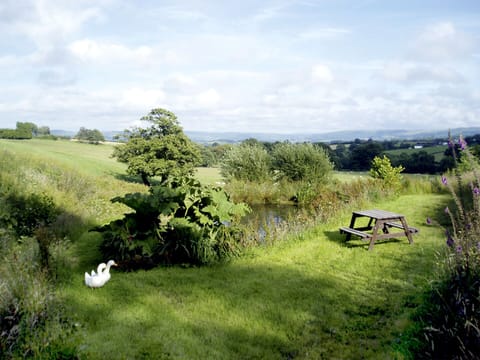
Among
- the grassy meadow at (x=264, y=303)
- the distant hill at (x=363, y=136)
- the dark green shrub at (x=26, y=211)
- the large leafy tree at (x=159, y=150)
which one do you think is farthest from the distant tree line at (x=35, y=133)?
the grassy meadow at (x=264, y=303)

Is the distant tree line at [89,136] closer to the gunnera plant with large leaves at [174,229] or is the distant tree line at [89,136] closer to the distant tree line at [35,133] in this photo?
the distant tree line at [35,133]

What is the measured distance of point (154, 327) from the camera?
434cm

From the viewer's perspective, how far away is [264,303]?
199 inches

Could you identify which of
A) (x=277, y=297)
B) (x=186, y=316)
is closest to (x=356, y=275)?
(x=277, y=297)

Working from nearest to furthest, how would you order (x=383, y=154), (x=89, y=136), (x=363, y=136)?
1. (x=383, y=154)
2. (x=89, y=136)
3. (x=363, y=136)

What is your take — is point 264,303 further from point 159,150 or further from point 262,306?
point 159,150

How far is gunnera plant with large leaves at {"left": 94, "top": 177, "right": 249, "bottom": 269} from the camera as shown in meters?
6.46

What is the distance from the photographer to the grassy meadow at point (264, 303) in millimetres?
3904

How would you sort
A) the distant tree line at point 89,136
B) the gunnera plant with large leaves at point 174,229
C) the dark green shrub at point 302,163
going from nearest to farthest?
the gunnera plant with large leaves at point 174,229 < the dark green shrub at point 302,163 < the distant tree line at point 89,136

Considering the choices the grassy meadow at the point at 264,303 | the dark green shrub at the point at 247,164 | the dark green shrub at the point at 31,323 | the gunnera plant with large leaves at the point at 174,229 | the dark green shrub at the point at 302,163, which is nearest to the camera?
the dark green shrub at the point at 31,323

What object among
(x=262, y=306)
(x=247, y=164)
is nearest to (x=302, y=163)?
(x=247, y=164)

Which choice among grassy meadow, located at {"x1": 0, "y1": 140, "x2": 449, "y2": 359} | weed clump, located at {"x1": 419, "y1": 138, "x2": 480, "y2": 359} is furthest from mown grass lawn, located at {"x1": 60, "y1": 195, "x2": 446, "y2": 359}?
weed clump, located at {"x1": 419, "y1": 138, "x2": 480, "y2": 359}

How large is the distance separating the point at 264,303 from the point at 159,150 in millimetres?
18529

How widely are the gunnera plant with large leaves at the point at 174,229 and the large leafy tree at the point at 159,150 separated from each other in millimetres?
14852
